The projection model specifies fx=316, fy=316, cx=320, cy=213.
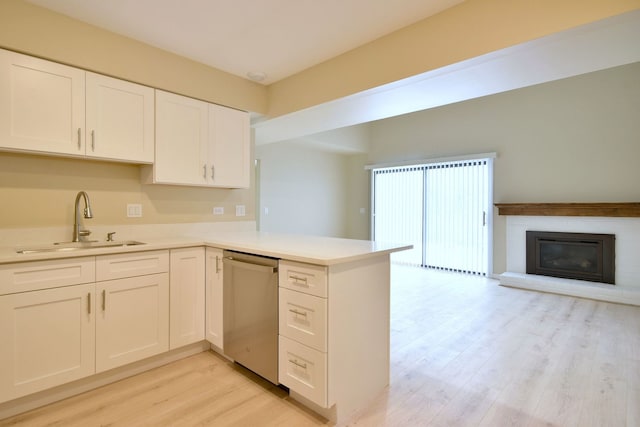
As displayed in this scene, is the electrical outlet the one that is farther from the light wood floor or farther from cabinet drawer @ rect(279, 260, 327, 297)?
cabinet drawer @ rect(279, 260, 327, 297)

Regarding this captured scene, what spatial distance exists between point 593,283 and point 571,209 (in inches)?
40.1

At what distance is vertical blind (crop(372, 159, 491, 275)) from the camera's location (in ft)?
17.5

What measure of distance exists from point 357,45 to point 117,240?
2459 millimetres

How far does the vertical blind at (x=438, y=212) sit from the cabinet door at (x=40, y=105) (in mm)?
4676

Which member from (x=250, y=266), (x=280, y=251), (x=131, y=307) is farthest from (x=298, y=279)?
(x=131, y=307)

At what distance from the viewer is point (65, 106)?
2.11 meters

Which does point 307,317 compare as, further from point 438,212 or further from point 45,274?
point 438,212

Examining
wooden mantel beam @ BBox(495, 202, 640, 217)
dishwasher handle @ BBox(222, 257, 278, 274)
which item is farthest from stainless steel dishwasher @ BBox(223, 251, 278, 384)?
wooden mantel beam @ BBox(495, 202, 640, 217)

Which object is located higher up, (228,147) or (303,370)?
(228,147)

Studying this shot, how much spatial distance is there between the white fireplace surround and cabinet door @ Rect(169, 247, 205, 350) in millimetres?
4301

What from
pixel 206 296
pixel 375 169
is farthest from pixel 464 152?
pixel 206 296

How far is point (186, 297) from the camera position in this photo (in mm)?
2359

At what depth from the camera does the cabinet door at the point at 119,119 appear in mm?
2221

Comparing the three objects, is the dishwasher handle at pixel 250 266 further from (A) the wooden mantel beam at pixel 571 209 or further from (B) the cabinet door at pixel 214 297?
(A) the wooden mantel beam at pixel 571 209
